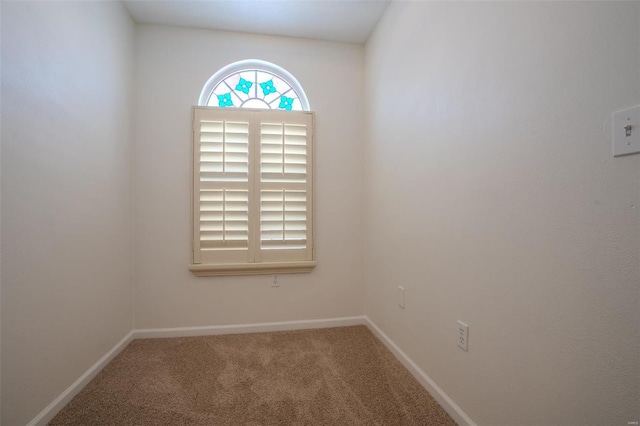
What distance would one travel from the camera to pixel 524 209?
0.97 metres

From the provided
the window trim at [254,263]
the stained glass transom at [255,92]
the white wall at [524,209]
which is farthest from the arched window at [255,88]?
the white wall at [524,209]

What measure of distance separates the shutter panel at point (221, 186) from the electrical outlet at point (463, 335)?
1.62 metres

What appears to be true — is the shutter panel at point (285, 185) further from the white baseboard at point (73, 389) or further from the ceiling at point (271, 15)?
the white baseboard at point (73, 389)

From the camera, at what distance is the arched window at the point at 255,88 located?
7.76 feet

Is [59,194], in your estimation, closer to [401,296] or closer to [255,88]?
[255,88]

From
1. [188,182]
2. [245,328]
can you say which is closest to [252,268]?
[245,328]

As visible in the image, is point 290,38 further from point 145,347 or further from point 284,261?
point 145,347

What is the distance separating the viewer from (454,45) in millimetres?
1338

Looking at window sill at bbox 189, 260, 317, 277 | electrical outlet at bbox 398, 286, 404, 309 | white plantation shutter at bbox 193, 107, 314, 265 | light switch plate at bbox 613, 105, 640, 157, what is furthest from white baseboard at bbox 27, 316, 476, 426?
light switch plate at bbox 613, 105, 640, 157

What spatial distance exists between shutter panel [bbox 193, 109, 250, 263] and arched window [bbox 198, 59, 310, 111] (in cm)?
21

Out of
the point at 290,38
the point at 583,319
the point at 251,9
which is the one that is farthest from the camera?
the point at 290,38

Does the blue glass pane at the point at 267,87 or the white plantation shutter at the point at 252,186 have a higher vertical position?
the blue glass pane at the point at 267,87

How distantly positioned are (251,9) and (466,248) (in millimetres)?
2199

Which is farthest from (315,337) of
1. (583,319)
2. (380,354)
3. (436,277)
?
(583,319)
